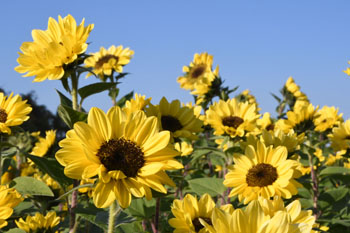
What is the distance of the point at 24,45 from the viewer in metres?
2.16

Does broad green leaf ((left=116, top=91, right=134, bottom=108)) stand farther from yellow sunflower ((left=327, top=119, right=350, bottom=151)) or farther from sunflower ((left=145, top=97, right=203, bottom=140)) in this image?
yellow sunflower ((left=327, top=119, right=350, bottom=151))

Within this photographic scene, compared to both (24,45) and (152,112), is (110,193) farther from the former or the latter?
(24,45)

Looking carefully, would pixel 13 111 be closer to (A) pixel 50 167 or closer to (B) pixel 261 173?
(A) pixel 50 167

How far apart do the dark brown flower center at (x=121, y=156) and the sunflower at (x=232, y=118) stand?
1.60m

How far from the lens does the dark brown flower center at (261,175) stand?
245 centimetres

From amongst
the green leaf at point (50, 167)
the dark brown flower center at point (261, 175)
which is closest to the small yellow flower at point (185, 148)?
the dark brown flower center at point (261, 175)

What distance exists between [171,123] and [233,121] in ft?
2.84

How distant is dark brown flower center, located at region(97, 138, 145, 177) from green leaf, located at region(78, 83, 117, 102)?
23.3 inches

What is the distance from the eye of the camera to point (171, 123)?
8.03 feet

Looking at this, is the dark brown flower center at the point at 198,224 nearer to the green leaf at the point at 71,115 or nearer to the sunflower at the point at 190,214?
the sunflower at the point at 190,214

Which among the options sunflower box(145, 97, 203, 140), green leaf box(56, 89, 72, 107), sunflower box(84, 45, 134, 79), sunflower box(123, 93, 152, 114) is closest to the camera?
green leaf box(56, 89, 72, 107)

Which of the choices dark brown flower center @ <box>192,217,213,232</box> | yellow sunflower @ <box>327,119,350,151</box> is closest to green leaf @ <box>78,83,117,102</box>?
dark brown flower center @ <box>192,217,213,232</box>

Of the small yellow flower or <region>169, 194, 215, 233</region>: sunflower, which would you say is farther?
the small yellow flower

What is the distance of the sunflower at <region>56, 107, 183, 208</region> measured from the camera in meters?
1.43
